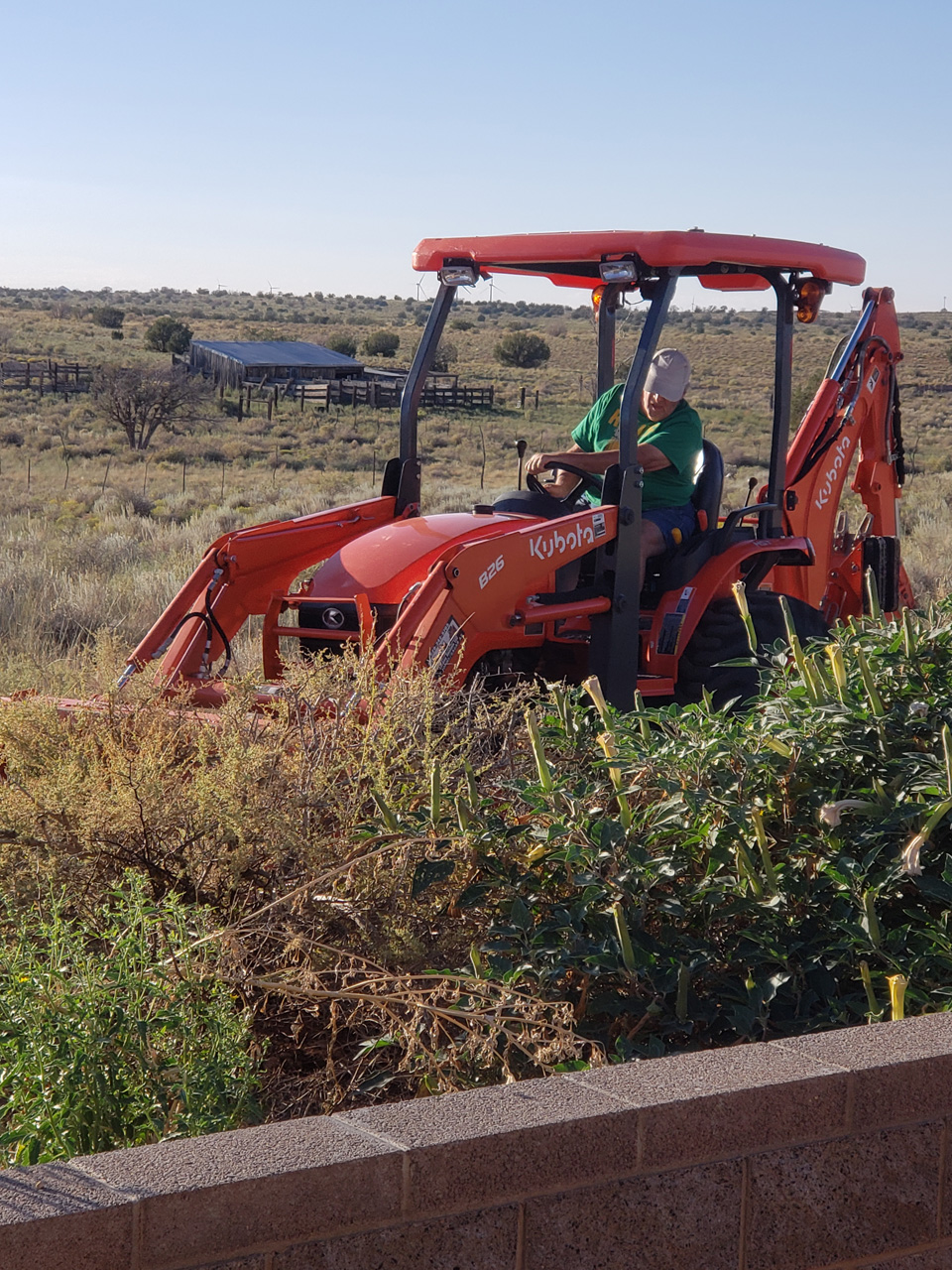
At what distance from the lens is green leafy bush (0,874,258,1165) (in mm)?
2381

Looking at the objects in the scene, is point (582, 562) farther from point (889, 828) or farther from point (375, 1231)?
point (375, 1231)

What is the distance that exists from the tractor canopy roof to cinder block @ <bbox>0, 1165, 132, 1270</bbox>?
178 inches

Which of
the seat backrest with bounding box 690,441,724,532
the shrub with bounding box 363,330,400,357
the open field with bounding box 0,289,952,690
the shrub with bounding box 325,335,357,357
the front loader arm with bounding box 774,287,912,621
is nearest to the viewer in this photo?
the seat backrest with bounding box 690,441,724,532

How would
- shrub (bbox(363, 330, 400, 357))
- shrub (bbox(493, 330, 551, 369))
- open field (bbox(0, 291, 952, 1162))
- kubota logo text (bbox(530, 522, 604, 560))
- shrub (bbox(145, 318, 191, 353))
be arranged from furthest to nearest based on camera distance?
1. shrub (bbox(363, 330, 400, 357))
2. shrub (bbox(145, 318, 191, 353))
3. shrub (bbox(493, 330, 551, 369))
4. kubota logo text (bbox(530, 522, 604, 560))
5. open field (bbox(0, 291, 952, 1162))

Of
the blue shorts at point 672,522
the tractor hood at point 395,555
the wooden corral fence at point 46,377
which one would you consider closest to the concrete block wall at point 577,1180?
the tractor hood at point 395,555

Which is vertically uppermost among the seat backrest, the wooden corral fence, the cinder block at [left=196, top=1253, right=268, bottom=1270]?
the wooden corral fence

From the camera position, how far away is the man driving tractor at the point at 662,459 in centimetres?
Result: 607

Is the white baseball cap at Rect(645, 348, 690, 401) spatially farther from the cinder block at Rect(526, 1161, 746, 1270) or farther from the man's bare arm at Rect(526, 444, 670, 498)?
the cinder block at Rect(526, 1161, 746, 1270)

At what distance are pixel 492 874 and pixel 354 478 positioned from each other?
73.1ft

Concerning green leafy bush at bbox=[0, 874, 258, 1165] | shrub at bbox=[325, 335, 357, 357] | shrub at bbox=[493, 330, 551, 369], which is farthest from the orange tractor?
shrub at bbox=[325, 335, 357, 357]

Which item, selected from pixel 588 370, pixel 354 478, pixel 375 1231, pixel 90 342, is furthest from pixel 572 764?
pixel 90 342

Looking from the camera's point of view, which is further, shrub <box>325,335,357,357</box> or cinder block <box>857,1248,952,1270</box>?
shrub <box>325,335,357,357</box>

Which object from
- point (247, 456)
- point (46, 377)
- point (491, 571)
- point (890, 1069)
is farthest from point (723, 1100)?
point (46, 377)

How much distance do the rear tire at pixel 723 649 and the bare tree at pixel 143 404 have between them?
2795 cm
